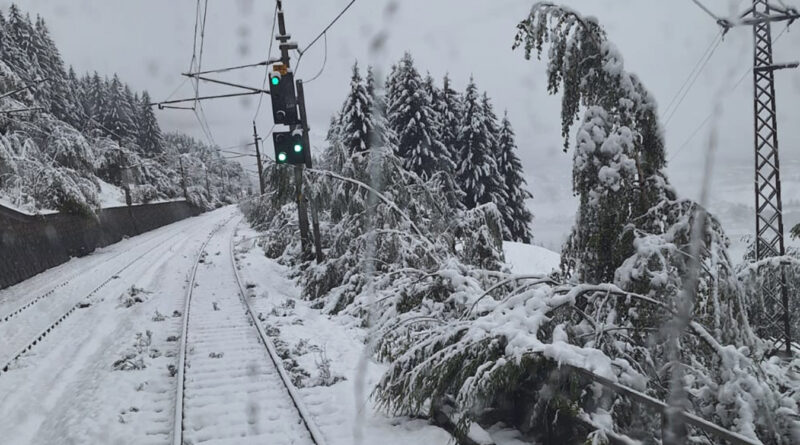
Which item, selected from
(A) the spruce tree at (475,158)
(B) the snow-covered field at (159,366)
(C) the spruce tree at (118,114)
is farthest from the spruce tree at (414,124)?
(C) the spruce tree at (118,114)

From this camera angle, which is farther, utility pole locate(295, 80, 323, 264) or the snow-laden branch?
utility pole locate(295, 80, 323, 264)

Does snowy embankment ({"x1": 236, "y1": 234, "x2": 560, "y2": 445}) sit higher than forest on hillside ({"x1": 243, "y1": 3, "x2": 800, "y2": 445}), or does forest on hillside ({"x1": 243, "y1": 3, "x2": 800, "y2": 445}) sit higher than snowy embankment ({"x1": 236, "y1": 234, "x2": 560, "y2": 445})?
forest on hillside ({"x1": 243, "y1": 3, "x2": 800, "y2": 445})

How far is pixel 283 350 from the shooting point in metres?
8.16

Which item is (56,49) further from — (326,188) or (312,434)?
(312,434)

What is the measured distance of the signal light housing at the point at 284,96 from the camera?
37.2 ft

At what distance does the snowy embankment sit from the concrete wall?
1001 centimetres

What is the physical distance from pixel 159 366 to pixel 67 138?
26821 millimetres

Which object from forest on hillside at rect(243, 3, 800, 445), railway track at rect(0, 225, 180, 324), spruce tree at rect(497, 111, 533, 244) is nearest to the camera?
forest on hillside at rect(243, 3, 800, 445)

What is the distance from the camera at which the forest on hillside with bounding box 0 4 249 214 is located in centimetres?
2248

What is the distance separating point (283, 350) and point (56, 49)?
7464 centimetres

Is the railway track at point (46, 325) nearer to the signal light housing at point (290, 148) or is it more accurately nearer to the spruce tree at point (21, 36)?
the signal light housing at point (290, 148)

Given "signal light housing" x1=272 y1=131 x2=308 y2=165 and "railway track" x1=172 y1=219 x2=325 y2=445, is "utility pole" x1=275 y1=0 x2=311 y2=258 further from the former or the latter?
"railway track" x1=172 y1=219 x2=325 y2=445

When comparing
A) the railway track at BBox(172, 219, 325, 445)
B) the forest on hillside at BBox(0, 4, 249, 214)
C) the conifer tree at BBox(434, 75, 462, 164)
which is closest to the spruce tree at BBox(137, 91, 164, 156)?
the forest on hillside at BBox(0, 4, 249, 214)

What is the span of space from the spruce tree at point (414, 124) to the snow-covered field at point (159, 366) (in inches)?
702
